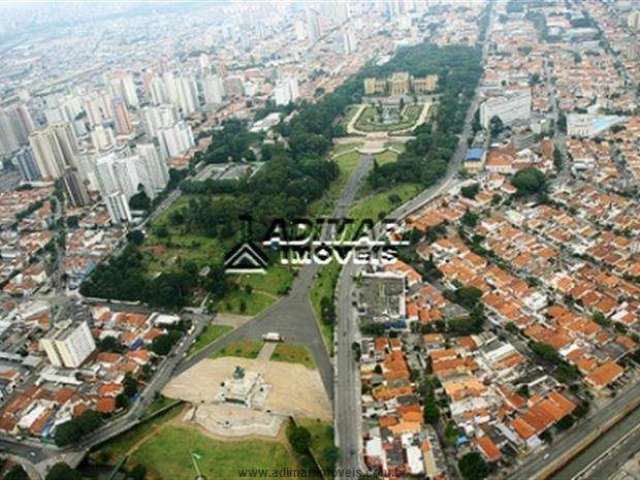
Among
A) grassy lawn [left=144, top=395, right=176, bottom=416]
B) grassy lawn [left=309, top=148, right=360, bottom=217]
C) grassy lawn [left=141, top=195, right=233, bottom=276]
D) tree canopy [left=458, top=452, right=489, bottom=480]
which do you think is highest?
tree canopy [left=458, top=452, right=489, bottom=480]

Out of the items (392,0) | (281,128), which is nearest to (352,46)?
(392,0)

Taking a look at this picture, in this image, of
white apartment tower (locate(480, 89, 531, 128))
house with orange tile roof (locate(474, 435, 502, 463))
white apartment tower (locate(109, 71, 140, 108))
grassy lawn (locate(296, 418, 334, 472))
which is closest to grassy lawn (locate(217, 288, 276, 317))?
grassy lawn (locate(296, 418, 334, 472))

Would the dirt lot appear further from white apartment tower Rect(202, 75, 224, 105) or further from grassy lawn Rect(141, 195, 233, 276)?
white apartment tower Rect(202, 75, 224, 105)

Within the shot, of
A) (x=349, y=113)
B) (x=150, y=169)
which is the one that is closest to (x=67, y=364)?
(x=150, y=169)

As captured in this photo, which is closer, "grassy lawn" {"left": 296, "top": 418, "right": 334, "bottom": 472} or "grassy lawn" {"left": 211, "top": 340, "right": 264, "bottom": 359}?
"grassy lawn" {"left": 296, "top": 418, "right": 334, "bottom": 472}

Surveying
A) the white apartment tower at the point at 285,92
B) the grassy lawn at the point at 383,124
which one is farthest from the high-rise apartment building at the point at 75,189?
the white apartment tower at the point at 285,92

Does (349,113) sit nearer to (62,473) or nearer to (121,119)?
(121,119)

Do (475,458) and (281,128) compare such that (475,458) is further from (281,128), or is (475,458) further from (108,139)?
(108,139)
